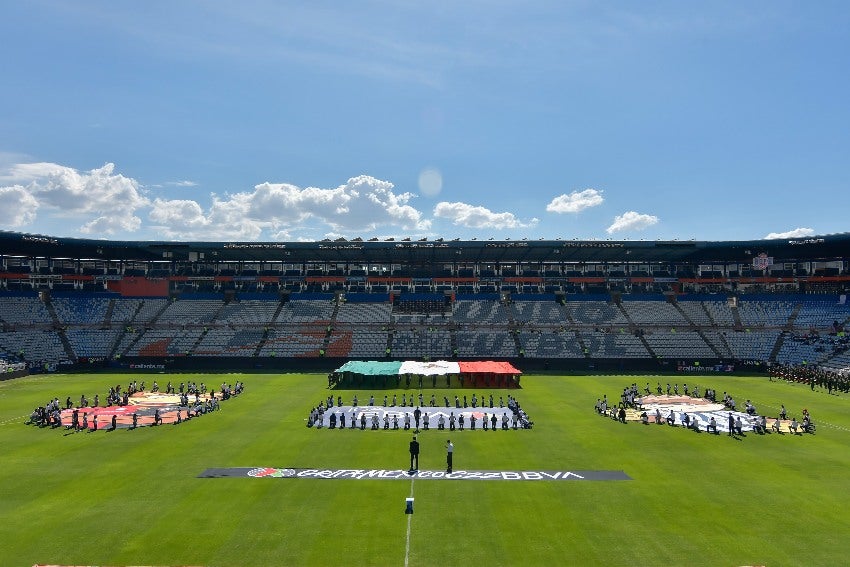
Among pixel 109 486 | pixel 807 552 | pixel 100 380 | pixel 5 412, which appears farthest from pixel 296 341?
pixel 807 552

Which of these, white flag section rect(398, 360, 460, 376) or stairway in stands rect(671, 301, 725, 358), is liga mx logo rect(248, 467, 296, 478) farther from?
stairway in stands rect(671, 301, 725, 358)

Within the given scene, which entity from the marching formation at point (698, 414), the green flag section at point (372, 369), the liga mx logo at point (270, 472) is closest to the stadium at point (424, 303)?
the green flag section at point (372, 369)

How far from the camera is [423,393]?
181 ft

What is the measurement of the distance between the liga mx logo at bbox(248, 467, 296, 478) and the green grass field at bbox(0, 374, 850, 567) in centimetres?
97

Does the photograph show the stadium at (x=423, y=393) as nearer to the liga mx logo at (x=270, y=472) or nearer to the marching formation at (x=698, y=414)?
the liga mx logo at (x=270, y=472)

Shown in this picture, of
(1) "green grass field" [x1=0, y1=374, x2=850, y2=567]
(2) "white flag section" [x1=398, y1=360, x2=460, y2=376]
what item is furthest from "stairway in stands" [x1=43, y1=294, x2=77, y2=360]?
(2) "white flag section" [x1=398, y1=360, x2=460, y2=376]

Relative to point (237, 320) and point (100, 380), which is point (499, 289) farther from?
point (100, 380)

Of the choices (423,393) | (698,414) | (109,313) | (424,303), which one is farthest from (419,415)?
(109,313)

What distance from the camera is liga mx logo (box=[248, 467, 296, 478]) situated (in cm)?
2788

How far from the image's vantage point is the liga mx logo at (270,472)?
27.9m

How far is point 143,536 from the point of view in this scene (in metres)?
20.5

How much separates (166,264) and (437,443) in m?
74.0

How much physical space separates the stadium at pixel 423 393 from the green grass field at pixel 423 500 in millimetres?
145

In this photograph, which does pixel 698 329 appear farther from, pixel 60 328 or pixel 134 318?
pixel 60 328
